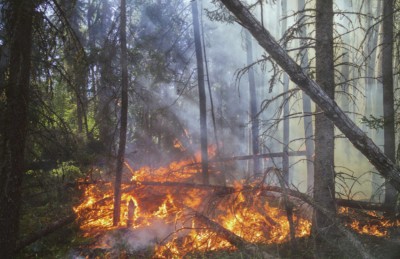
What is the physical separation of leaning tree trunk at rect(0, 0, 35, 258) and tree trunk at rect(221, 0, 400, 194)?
413 cm

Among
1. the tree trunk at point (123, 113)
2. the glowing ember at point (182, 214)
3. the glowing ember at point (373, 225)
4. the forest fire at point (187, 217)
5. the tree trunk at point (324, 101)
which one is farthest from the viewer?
the tree trunk at point (123, 113)

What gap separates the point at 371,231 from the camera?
7.53m

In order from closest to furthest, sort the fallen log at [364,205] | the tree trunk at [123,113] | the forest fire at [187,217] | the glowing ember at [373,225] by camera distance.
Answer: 1. the forest fire at [187,217]
2. the glowing ember at [373,225]
3. the fallen log at [364,205]
4. the tree trunk at [123,113]

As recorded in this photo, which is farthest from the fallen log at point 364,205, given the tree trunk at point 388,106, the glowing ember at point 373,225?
the tree trunk at point 388,106

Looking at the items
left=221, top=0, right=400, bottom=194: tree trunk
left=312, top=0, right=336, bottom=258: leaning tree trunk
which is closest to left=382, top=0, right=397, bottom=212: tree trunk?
left=312, top=0, right=336, bottom=258: leaning tree trunk

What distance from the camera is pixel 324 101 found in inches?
187

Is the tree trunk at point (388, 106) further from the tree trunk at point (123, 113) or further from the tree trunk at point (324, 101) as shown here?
the tree trunk at point (123, 113)

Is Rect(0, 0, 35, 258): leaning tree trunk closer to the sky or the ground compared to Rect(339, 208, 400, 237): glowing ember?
closer to the sky

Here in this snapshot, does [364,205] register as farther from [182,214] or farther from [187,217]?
[182,214]

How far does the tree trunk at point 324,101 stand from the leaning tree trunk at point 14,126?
413 centimetres

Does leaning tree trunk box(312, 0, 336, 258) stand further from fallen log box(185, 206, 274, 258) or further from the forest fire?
fallen log box(185, 206, 274, 258)

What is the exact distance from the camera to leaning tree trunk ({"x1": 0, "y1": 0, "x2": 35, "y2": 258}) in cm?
548

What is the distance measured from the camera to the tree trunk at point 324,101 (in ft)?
14.7

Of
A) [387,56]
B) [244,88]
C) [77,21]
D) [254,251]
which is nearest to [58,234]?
[254,251]
